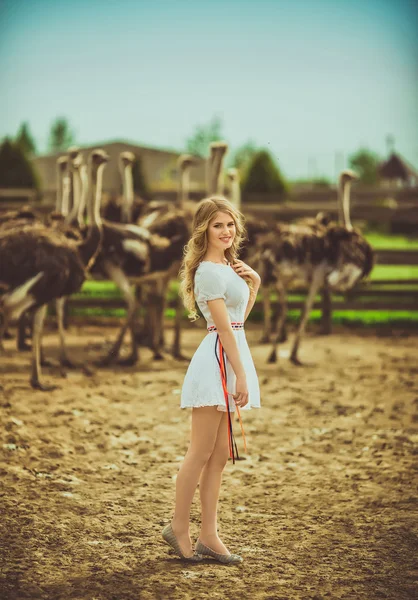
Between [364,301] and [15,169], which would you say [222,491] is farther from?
[15,169]

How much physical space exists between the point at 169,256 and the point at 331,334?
3.70 m

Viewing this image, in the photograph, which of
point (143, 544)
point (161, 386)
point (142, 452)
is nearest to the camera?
point (143, 544)

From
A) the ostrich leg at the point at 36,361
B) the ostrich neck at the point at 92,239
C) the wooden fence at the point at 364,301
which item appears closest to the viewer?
the ostrich leg at the point at 36,361

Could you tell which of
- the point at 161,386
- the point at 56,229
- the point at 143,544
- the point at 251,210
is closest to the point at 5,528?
the point at 143,544

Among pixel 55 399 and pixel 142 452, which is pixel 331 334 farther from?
pixel 142 452

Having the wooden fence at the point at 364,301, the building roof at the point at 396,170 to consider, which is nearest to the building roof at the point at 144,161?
the building roof at the point at 396,170

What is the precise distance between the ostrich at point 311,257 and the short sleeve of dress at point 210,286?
644 centimetres

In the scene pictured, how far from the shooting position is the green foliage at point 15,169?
32.0 meters

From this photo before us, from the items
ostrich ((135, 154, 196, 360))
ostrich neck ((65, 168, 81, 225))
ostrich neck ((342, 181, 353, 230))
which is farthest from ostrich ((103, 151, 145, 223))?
ostrich neck ((342, 181, 353, 230))

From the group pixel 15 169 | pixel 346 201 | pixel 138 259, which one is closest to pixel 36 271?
pixel 138 259

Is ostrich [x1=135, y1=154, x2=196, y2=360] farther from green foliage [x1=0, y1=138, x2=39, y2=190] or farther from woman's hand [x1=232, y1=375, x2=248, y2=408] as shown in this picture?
green foliage [x1=0, y1=138, x2=39, y2=190]

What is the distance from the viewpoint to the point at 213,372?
4008mm

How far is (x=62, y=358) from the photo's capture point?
9.70 meters

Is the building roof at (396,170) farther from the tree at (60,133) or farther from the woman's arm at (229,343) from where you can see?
the woman's arm at (229,343)
